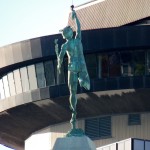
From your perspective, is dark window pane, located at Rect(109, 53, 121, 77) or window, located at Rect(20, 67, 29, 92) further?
window, located at Rect(20, 67, 29, 92)

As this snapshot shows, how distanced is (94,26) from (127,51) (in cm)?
987

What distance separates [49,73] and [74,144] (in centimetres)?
3225

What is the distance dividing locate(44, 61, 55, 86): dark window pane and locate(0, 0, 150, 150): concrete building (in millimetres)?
81

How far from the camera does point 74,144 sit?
45.2 m

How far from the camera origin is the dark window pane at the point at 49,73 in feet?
252

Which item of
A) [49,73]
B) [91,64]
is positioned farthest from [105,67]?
[49,73]

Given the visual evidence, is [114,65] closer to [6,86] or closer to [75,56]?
[6,86]

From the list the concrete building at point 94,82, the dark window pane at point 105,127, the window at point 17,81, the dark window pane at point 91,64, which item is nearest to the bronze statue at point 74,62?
the concrete building at point 94,82

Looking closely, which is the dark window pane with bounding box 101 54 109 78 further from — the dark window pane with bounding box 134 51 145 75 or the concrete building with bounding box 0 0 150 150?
the dark window pane with bounding box 134 51 145 75

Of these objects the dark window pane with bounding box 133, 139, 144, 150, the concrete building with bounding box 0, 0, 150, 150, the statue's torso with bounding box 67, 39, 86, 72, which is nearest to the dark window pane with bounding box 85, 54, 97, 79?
the concrete building with bounding box 0, 0, 150, 150

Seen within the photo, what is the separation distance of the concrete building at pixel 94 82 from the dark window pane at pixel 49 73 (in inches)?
3.2

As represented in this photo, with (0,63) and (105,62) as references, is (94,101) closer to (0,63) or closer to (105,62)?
(105,62)

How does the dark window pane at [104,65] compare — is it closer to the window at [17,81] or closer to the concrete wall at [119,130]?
the concrete wall at [119,130]

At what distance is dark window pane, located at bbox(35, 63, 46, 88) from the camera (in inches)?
3050
